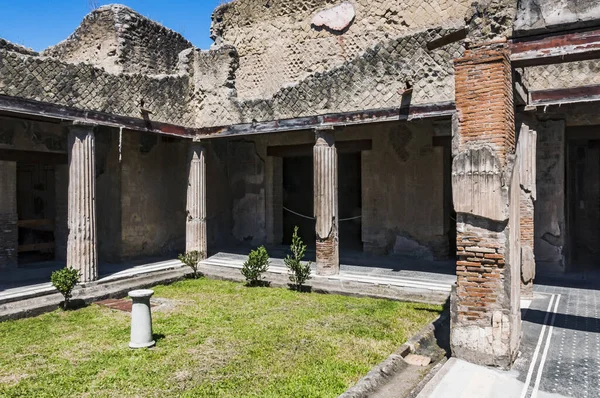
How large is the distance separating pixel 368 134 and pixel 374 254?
296cm

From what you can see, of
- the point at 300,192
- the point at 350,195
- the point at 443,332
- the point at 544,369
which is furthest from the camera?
the point at 300,192

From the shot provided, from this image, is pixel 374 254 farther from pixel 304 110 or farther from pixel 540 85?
pixel 540 85

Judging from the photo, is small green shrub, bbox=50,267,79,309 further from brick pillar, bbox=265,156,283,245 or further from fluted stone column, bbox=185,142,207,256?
brick pillar, bbox=265,156,283,245

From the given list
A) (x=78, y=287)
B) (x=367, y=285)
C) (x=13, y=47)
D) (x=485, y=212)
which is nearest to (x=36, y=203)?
(x=13, y=47)

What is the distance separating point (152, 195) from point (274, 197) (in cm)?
348

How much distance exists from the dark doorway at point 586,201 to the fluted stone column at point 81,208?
11.2m

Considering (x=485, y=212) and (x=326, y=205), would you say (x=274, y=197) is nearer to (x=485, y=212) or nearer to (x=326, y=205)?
(x=326, y=205)

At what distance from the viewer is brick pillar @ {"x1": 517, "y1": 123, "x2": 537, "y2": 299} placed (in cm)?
720

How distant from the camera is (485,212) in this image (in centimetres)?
455

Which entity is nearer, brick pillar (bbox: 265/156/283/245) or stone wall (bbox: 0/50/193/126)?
stone wall (bbox: 0/50/193/126)

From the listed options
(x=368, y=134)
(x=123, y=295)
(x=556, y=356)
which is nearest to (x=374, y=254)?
(x=368, y=134)

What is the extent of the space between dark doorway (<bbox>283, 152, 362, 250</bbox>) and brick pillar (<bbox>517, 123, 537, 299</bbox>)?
21.8 ft

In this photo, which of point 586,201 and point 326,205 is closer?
point 326,205

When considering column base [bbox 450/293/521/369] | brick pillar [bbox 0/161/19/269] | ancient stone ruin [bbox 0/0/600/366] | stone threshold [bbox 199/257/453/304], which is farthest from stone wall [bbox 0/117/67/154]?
column base [bbox 450/293/521/369]
